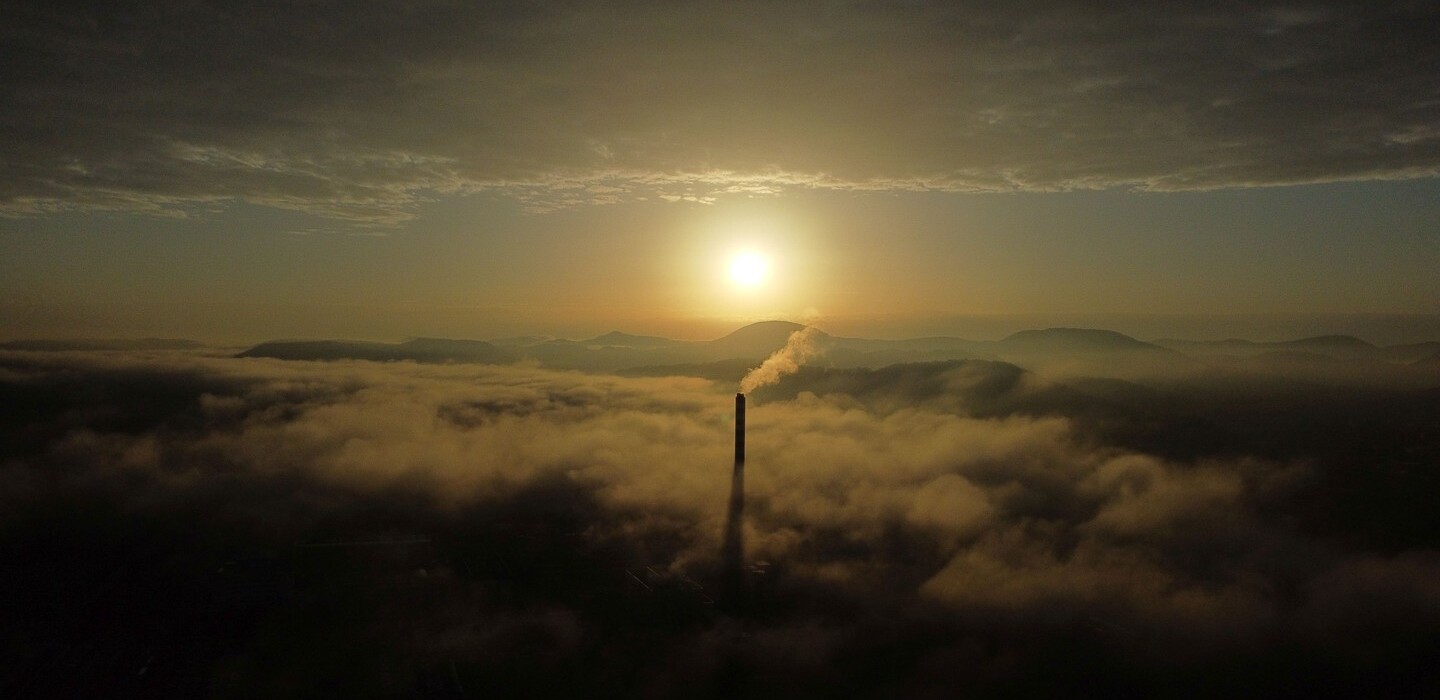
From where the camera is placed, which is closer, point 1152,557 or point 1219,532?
point 1152,557

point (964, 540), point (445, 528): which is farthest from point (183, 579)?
point (964, 540)

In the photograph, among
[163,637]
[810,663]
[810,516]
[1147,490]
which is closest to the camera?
[810,663]

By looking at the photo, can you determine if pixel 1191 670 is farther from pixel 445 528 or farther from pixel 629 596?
pixel 445 528

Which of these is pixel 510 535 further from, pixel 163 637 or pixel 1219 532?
pixel 1219 532

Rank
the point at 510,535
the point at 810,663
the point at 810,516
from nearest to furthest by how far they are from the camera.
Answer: the point at 810,663
the point at 510,535
the point at 810,516

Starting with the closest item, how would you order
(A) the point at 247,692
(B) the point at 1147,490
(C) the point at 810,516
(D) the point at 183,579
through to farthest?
(A) the point at 247,692 < (D) the point at 183,579 < (C) the point at 810,516 < (B) the point at 1147,490

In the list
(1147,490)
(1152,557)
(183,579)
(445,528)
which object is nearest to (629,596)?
(445,528)
